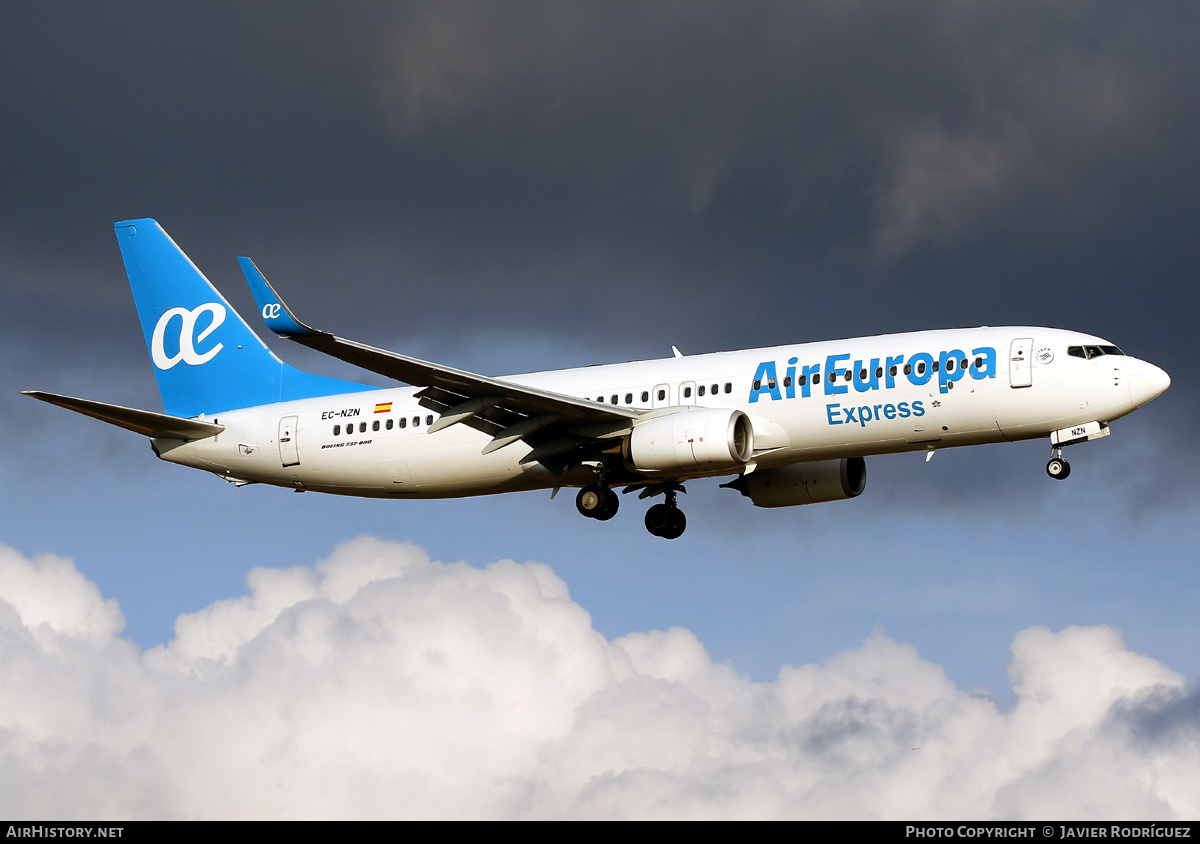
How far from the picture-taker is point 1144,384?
36188mm

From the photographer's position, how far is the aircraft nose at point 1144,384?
36156mm

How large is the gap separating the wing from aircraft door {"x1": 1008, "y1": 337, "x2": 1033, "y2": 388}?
32.1ft

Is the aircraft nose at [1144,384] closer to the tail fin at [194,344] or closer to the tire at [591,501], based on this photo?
the tire at [591,501]

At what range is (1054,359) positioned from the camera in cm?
3656

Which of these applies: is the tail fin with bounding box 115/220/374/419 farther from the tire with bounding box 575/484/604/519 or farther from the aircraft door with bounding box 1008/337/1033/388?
the aircraft door with bounding box 1008/337/1033/388

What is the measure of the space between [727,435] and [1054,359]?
8.45m

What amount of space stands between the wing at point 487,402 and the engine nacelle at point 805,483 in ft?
21.6

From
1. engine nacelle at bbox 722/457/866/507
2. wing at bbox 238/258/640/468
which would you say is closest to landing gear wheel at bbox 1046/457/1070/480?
engine nacelle at bbox 722/457/866/507

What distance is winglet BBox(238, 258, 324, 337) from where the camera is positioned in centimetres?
3306

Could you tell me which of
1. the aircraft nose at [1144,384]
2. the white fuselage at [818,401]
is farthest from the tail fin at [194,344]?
the aircraft nose at [1144,384]

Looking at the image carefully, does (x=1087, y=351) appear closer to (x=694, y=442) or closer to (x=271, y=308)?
(x=694, y=442)

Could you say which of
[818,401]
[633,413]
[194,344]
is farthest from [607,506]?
[194,344]
